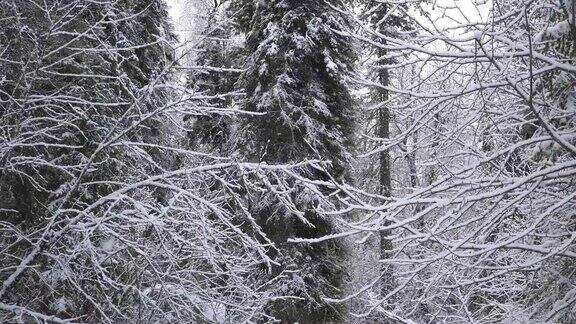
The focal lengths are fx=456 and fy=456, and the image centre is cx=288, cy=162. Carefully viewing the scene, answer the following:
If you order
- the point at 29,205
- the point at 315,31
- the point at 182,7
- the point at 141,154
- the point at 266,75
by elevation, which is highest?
the point at 182,7

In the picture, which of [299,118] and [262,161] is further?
[299,118]

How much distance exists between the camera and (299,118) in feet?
32.7

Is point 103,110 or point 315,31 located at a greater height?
point 315,31

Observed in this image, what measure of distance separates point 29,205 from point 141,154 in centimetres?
220

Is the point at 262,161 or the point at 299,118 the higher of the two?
the point at 299,118

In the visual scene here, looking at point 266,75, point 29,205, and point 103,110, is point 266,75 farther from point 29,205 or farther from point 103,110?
point 29,205

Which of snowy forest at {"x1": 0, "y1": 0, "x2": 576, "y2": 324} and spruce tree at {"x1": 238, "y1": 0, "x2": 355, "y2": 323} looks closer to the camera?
snowy forest at {"x1": 0, "y1": 0, "x2": 576, "y2": 324}

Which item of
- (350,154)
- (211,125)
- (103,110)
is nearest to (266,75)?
(350,154)

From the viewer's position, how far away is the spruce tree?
374 inches

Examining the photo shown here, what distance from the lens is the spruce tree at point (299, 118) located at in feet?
31.2

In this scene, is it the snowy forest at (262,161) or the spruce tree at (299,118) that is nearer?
the snowy forest at (262,161)

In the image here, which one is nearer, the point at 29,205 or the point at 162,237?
the point at 162,237

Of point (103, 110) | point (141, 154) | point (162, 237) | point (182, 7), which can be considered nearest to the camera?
point (162, 237)

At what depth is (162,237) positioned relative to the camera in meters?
3.86
